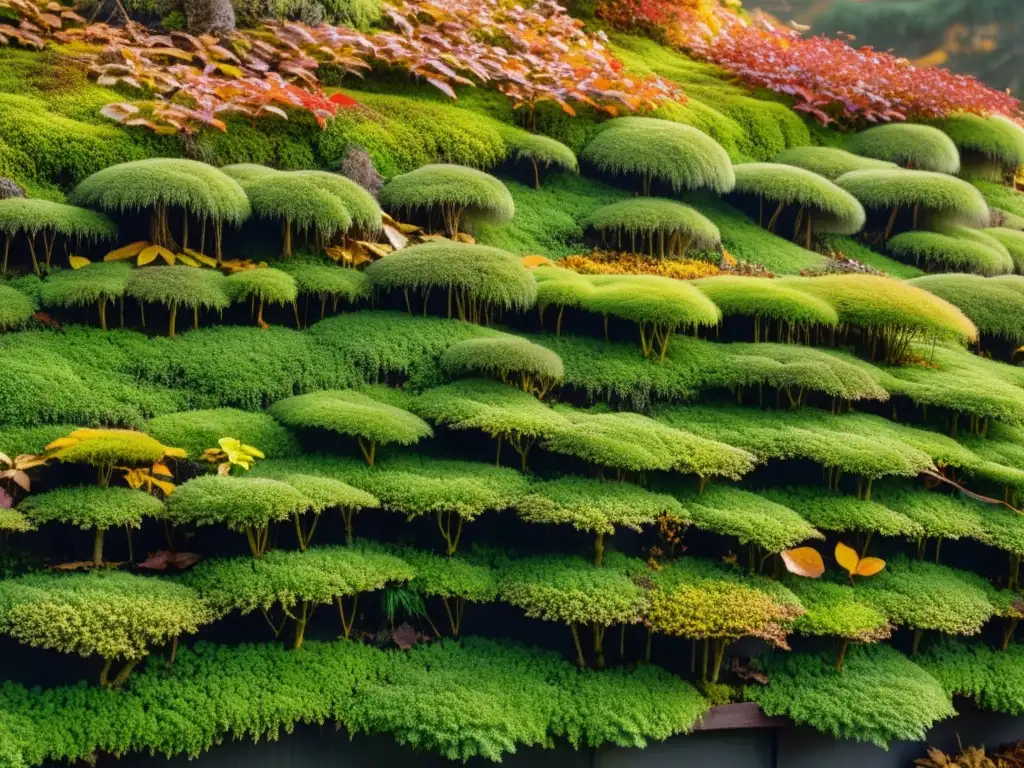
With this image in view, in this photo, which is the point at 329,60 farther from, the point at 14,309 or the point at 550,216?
the point at 14,309

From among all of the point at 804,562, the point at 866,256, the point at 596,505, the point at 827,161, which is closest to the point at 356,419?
the point at 596,505

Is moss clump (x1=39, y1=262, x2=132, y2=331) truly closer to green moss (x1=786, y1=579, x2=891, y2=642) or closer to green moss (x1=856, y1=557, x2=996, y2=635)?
green moss (x1=786, y1=579, x2=891, y2=642)

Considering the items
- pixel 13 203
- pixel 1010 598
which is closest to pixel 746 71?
pixel 1010 598

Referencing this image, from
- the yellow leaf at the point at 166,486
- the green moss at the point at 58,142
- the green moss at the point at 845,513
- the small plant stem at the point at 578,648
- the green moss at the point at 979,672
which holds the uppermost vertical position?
the green moss at the point at 58,142

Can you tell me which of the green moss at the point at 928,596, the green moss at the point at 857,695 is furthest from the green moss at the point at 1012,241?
the green moss at the point at 857,695

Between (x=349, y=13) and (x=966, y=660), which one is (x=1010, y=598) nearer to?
(x=966, y=660)

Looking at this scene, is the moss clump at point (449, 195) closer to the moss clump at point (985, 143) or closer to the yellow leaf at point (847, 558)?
the yellow leaf at point (847, 558)
